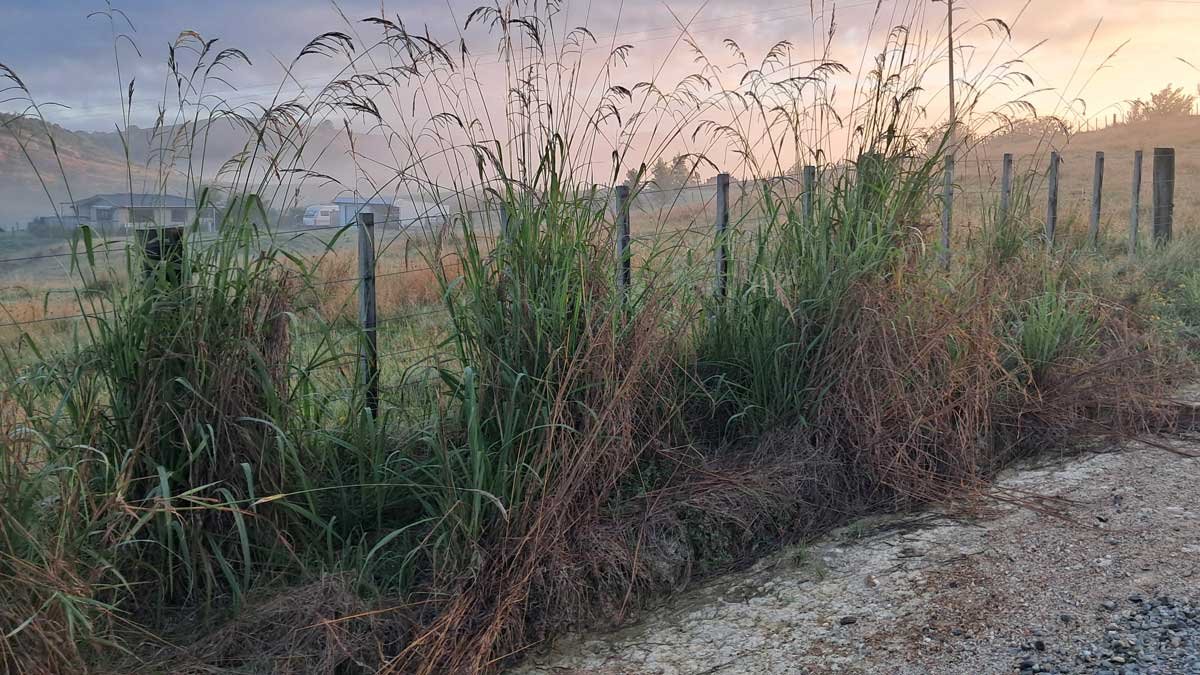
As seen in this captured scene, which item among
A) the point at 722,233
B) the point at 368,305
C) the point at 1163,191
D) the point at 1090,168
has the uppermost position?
the point at 1090,168

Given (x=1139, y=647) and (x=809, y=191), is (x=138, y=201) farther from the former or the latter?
(x=1139, y=647)

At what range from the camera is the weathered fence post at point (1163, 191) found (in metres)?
11.4

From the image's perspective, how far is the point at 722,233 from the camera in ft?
15.2

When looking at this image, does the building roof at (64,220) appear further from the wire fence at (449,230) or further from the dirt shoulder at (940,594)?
the dirt shoulder at (940,594)

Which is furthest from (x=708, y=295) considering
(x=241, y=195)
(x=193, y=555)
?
(x=193, y=555)

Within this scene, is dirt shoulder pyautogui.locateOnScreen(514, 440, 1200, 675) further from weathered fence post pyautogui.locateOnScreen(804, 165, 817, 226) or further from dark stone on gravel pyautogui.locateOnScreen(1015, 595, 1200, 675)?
weathered fence post pyautogui.locateOnScreen(804, 165, 817, 226)

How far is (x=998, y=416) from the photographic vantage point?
5.01 meters

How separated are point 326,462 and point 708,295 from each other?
6.43ft

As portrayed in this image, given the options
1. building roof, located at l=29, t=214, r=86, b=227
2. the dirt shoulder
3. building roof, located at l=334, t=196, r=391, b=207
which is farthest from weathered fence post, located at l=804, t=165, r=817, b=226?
building roof, located at l=29, t=214, r=86, b=227

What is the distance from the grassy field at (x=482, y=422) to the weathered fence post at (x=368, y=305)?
0.31ft

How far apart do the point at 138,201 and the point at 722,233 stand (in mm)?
2605

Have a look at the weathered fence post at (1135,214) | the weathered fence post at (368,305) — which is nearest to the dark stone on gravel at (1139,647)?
the weathered fence post at (368,305)

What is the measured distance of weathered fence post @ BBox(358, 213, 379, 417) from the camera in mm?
3960

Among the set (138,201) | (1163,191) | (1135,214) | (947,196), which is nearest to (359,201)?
(138,201)
